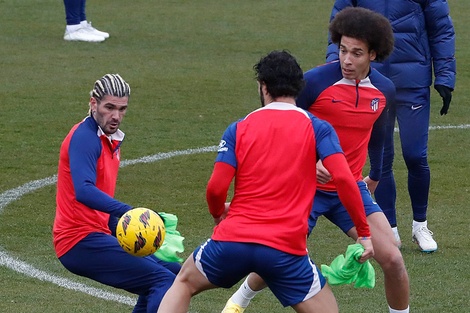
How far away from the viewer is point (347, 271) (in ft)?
19.6

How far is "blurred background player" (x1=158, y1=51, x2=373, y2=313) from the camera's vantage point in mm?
5609

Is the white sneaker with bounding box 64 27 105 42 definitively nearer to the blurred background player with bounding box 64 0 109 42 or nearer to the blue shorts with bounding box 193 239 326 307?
the blurred background player with bounding box 64 0 109 42

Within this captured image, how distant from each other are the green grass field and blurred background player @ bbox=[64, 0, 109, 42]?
25 centimetres

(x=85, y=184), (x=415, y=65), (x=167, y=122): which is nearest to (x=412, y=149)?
(x=415, y=65)

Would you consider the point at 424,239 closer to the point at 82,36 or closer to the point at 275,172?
the point at 275,172

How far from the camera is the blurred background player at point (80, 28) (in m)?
17.4

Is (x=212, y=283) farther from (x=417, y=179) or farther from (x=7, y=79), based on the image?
(x=7, y=79)

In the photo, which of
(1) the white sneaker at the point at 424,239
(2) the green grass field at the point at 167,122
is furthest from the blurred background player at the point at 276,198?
(1) the white sneaker at the point at 424,239

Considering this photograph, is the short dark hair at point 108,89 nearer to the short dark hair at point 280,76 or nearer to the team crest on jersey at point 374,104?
the short dark hair at point 280,76

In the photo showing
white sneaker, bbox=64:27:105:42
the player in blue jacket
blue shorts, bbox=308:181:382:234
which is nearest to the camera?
blue shorts, bbox=308:181:382:234

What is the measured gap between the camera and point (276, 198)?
562 cm

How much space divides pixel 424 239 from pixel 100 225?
3.41 metres

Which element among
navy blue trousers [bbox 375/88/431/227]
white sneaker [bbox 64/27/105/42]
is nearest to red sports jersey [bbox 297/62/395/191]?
navy blue trousers [bbox 375/88/431/227]

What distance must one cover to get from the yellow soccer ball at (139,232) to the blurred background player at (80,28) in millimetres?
11657
